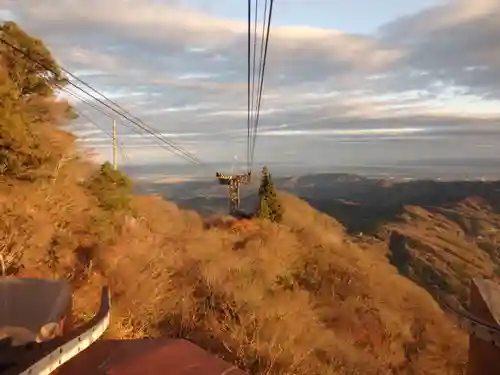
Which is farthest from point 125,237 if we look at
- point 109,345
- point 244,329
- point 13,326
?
point 13,326

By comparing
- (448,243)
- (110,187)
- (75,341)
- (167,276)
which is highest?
(75,341)

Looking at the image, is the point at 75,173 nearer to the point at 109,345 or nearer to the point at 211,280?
the point at 211,280

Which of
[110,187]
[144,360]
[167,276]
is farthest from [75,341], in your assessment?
[110,187]

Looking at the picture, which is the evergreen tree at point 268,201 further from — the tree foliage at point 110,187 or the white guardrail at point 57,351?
the white guardrail at point 57,351

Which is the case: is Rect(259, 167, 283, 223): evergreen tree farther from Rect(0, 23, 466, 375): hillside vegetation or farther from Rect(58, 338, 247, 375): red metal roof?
Rect(58, 338, 247, 375): red metal roof

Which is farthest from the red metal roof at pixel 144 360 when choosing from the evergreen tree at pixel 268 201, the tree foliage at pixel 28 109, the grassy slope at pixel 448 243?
the grassy slope at pixel 448 243

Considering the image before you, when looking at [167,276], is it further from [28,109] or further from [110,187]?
[28,109]
